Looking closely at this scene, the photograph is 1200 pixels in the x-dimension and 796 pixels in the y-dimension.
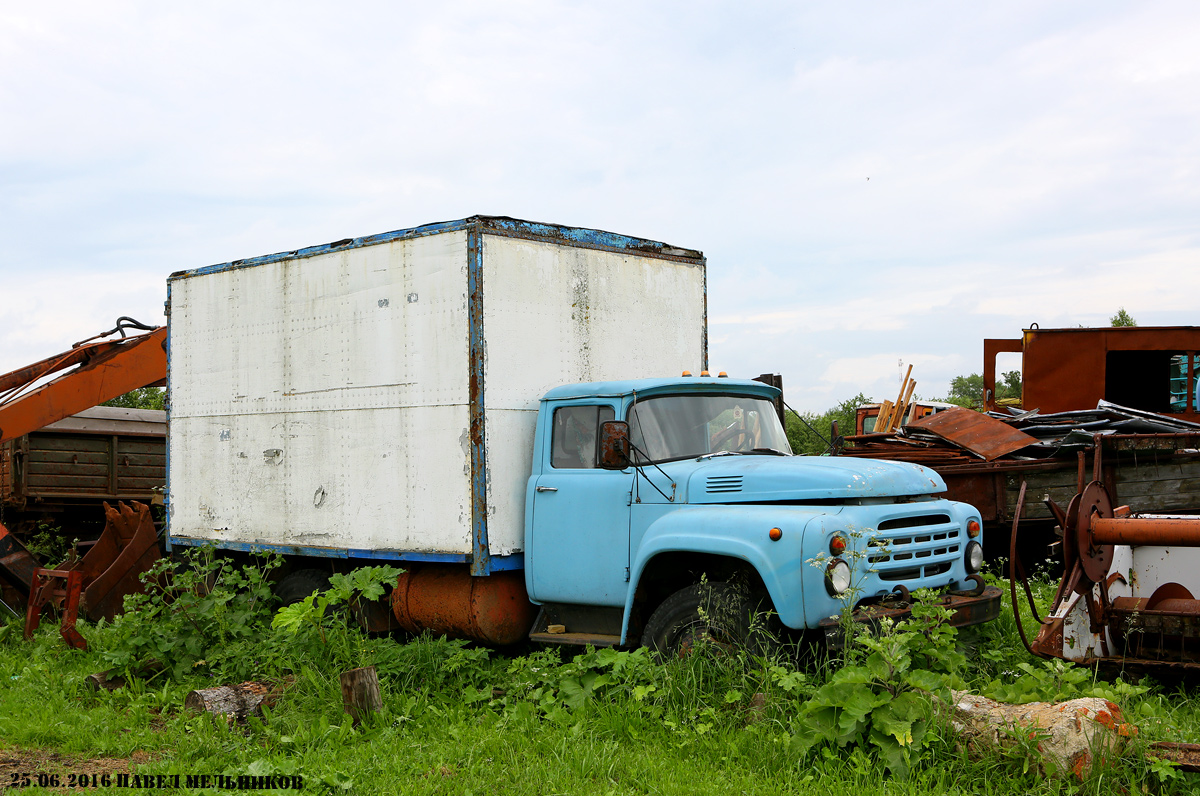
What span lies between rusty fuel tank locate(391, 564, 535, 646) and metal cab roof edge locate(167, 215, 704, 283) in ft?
8.30

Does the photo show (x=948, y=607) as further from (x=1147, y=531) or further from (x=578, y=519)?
(x=578, y=519)

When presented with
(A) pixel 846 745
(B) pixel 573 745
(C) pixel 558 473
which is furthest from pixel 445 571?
(A) pixel 846 745

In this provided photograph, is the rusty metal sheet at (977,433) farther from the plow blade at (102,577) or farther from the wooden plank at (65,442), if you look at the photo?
the wooden plank at (65,442)

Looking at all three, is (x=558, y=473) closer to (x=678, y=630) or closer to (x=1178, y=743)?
(x=678, y=630)

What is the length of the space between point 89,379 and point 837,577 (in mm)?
8598

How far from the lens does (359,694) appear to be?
6090 millimetres

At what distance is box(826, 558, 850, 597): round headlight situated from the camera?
544cm

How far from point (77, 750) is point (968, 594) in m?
5.60

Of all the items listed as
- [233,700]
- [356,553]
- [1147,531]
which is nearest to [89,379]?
[356,553]

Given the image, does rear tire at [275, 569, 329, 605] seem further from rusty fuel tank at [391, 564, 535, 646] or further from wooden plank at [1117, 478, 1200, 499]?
wooden plank at [1117, 478, 1200, 499]

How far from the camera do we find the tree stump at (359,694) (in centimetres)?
608

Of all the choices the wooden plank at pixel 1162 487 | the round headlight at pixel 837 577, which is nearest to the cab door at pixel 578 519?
the round headlight at pixel 837 577

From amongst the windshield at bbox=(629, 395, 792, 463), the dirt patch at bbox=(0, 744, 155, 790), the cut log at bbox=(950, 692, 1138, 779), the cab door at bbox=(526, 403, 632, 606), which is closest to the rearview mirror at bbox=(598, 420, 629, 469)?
the windshield at bbox=(629, 395, 792, 463)

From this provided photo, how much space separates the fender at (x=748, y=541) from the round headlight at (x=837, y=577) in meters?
0.15
